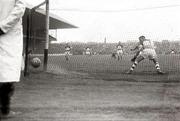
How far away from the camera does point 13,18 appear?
209 inches

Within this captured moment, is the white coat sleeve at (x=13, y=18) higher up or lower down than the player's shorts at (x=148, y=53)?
higher up

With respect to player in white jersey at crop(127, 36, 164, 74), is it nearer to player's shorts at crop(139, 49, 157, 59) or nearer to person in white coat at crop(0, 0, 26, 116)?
player's shorts at crop(139, 49, 157, 59)

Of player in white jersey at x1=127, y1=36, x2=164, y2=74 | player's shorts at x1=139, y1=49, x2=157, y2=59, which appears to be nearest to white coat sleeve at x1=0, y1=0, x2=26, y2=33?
player in white jersey at x1=127, y1=36, x2=164, y2=74

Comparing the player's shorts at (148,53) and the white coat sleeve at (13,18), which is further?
the player's shorts at (148,53)

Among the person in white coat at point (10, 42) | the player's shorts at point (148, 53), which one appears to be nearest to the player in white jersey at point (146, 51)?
the player's shorts at point (148, 53)

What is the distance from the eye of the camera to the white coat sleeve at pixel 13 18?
5250 mm

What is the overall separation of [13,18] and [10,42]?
0.93 feet

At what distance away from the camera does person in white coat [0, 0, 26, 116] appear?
5254mm

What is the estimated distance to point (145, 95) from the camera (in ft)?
27.4

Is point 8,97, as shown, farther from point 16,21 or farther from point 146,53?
point 146,53

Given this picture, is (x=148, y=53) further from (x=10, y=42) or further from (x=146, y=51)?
(x=10, y=42)

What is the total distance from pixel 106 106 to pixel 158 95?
74.1 inches

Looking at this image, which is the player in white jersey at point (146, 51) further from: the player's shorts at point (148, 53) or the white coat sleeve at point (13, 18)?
the white coat sleeve at point (13, 18)

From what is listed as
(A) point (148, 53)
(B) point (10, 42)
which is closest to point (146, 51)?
(A) point (148, 53)
